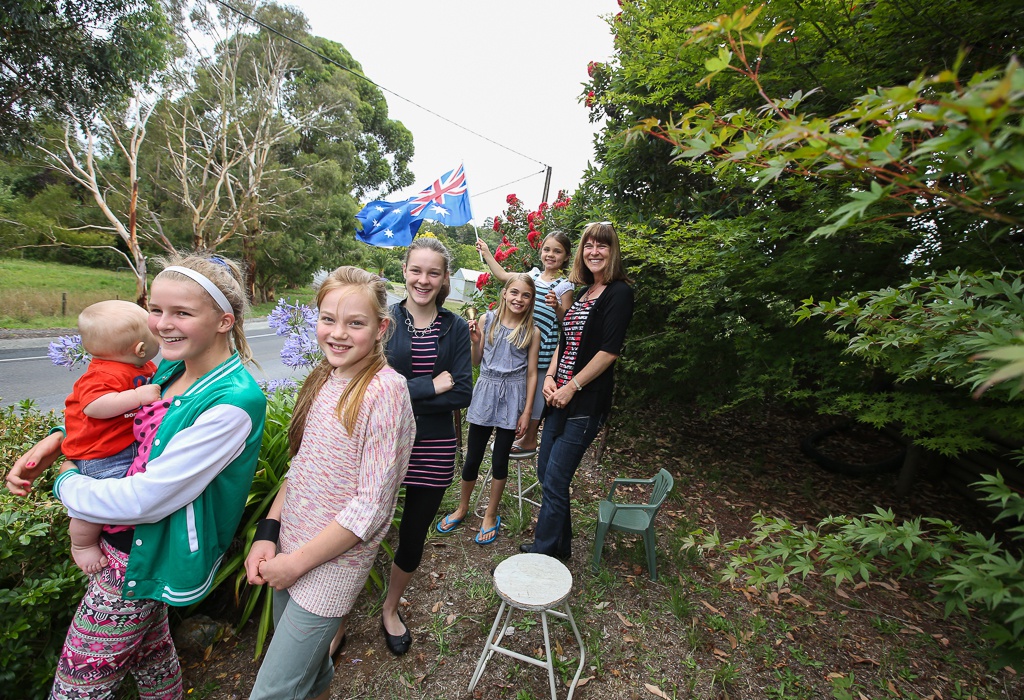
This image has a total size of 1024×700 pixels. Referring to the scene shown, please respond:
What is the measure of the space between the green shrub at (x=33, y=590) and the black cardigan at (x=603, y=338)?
8.12 feet

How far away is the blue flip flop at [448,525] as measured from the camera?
11.1 ft

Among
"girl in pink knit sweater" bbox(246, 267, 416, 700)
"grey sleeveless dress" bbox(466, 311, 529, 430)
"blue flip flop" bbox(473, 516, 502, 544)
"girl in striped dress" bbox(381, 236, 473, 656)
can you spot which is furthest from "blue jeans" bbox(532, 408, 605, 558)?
"girl in pink knit sweater" bbox(246, 267, 416, 700)

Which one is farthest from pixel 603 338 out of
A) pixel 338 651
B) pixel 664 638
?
pixel 338 651

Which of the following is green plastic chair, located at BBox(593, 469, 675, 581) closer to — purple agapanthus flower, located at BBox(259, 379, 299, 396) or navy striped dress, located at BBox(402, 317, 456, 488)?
navy striped dress, located at BBox(402, 317, 456, 488)

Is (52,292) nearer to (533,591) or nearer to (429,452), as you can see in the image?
(429,452)

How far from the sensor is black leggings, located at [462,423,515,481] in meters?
3.20

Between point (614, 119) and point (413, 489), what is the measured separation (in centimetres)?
498

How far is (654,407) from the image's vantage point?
6.21 meters

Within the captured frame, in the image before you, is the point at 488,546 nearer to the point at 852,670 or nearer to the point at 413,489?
the point at 413,489

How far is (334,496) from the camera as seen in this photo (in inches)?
58.4

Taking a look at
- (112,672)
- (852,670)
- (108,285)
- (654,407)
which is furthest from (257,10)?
(852,670)

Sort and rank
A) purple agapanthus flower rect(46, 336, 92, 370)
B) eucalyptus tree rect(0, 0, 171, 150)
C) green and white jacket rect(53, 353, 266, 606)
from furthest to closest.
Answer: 1. eucalyptus tree rect(0, 0, 171, 150)
2. purple agapanthus flower rect(46, 336, 92, 370)
3. green and white jacket rect(53, 353, 266, 606)

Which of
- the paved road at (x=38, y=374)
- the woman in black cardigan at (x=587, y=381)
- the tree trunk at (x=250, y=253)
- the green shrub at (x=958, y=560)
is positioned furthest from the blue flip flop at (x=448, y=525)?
the tree trunk at (x=250, y=253)

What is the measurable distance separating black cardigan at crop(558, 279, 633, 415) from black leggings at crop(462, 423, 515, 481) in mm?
689
